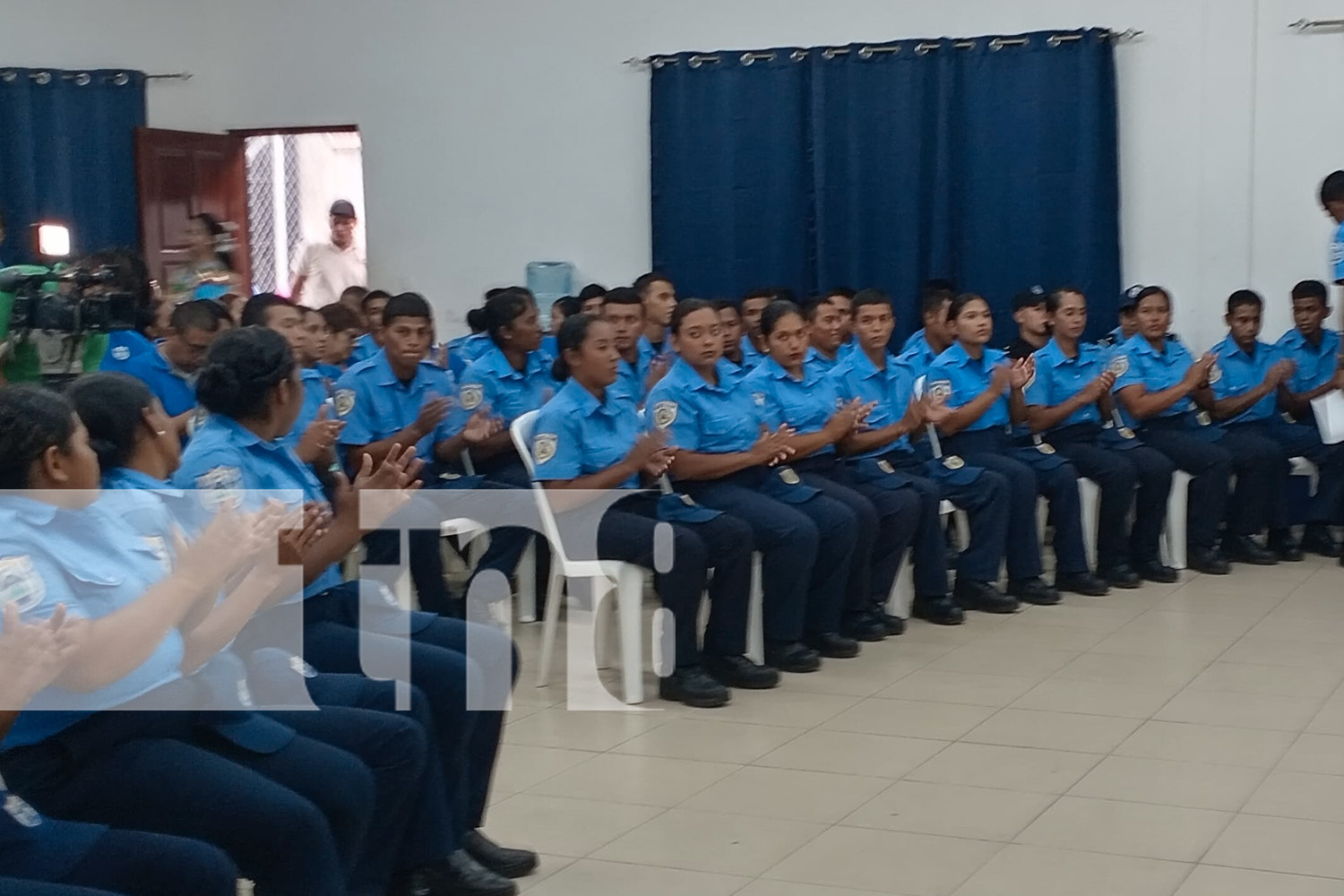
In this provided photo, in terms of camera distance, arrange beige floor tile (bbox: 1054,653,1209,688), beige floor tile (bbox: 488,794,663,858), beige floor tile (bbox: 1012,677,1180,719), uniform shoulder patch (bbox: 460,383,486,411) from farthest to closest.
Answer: uniform shoulder patch (bbox: 460,383,486,411), beige floor tile (bbox: 1054,653,1209,688), beige floor tile (bbox: 1012,677,1180,719), beige floor tile (bbox: 488,794,663,858)

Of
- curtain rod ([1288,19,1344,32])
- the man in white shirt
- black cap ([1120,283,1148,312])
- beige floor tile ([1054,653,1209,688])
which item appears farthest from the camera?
the man in white shirt

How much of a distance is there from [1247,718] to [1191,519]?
2.17 metres

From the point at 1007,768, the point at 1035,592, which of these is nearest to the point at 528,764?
the point at 1007,768

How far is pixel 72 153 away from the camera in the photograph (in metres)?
7.75

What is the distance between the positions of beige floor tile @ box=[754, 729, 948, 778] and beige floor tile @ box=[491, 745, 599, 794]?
1.51 ft

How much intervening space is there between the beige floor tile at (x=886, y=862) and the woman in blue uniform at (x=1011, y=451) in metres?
2.52

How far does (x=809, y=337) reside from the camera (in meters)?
5.47

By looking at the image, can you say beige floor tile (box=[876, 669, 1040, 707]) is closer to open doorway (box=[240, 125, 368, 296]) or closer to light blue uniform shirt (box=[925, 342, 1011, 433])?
light blue uniform shirt (box=[925, 342, 1011, 433])

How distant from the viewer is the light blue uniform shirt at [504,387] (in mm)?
5426

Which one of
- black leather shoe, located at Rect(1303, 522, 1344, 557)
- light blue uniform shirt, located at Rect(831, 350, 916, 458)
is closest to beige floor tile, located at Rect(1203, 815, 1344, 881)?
light blue uniform shirt, located at Rect(831, 350, 916, 458)

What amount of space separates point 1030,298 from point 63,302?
4103 mm

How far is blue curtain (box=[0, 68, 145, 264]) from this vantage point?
7.53 m

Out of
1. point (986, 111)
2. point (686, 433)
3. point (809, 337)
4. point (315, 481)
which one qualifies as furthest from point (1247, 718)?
point (986, 111)

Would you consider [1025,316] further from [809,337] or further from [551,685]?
[551,685]
